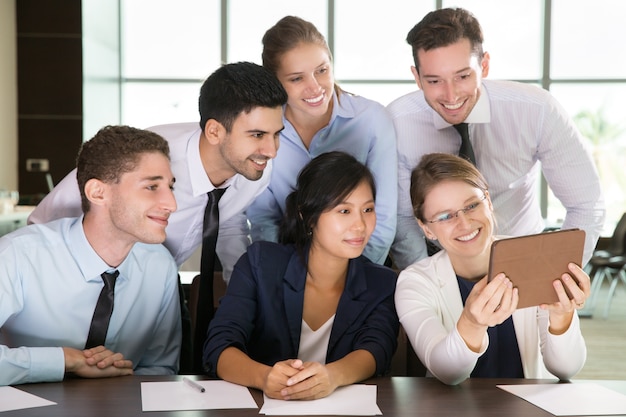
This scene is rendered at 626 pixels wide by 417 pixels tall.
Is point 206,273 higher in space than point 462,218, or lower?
lower

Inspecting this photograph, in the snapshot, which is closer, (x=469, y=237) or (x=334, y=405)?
(x=334, y=405)

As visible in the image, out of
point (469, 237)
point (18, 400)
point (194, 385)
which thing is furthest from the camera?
point (469, 237)

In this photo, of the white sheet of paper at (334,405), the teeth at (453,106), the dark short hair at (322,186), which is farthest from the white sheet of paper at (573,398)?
the teeth at (453,106)

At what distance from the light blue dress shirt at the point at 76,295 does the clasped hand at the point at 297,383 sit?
2.19 feet

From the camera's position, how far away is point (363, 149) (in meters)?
2.64

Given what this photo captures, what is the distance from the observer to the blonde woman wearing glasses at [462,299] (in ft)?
6.06

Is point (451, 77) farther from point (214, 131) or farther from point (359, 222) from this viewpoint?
point (214, 131)

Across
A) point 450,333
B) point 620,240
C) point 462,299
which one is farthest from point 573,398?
point 620,240

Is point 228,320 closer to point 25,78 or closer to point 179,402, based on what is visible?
point 179,402

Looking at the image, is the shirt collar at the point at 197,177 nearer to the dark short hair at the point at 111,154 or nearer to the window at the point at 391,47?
the dark short hair at the point at 111,154

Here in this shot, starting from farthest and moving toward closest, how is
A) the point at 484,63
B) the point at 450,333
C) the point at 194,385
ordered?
1. the point at 484,63
2. the point at 450,333
3. the point at 194,385

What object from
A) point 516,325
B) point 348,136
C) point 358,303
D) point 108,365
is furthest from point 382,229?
point 108,365

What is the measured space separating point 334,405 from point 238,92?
1.09 metres

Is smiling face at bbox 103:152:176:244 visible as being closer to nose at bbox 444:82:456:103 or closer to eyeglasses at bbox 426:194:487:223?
eyeglasses at bbox 426:194:487:223
